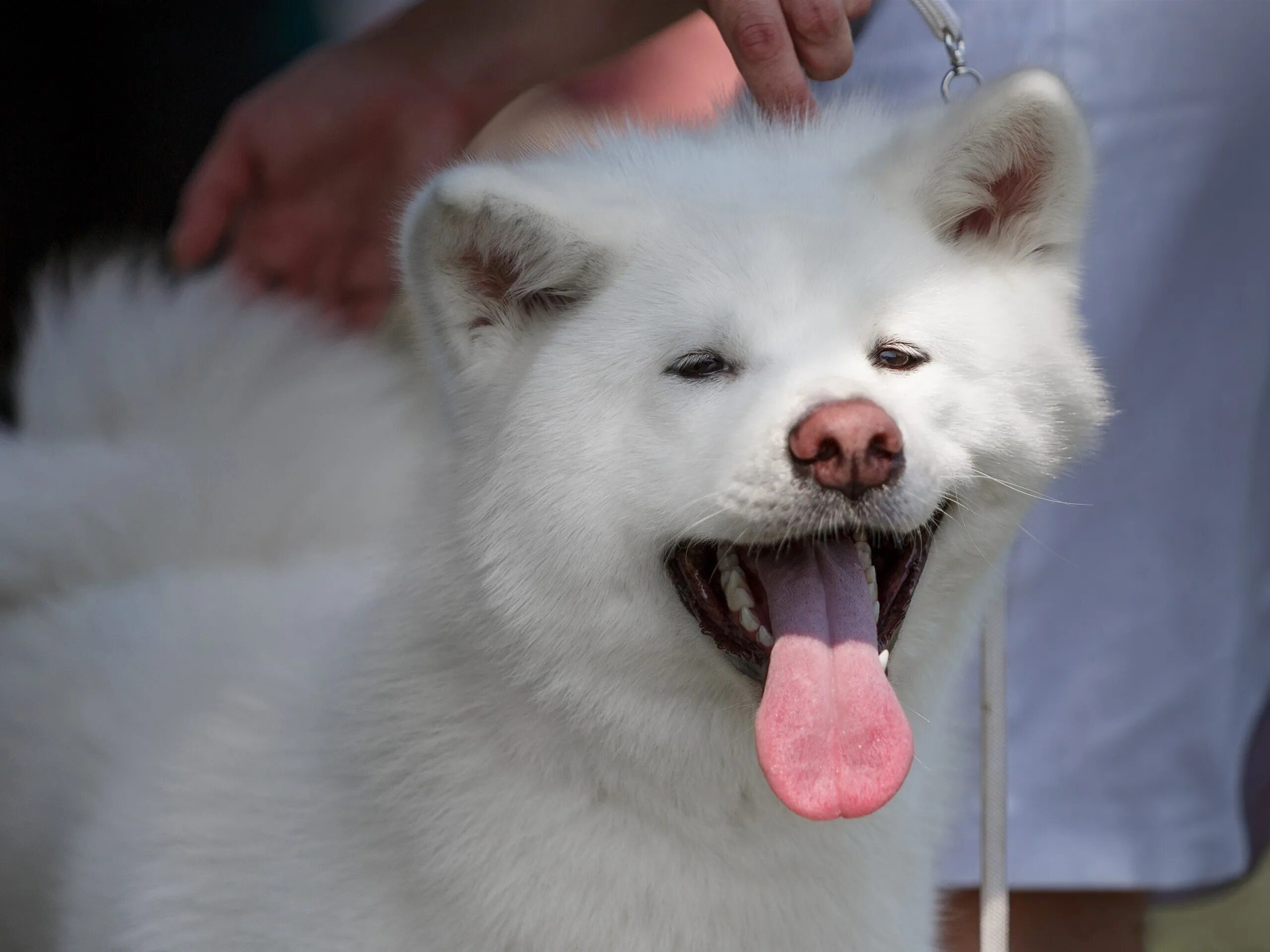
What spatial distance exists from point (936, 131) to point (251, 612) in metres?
1.44

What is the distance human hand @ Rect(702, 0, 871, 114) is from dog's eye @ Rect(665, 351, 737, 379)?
64 centimetres

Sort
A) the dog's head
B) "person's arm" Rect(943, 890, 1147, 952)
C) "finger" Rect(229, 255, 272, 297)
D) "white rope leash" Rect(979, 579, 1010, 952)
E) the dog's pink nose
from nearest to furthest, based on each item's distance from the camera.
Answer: the dog's pink nose → the dog's head → "white rope leash" Rect(979, 579, 1010, 952) → "finger" Rect(229, 255, 272, 297) → "person's arm" Rect(943, 890, 1147, 952)

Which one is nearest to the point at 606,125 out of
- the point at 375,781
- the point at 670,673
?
the point at 670,673

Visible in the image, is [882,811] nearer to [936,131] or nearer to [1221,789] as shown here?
[936,131]

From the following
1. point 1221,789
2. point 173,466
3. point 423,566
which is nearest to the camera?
point 423,566

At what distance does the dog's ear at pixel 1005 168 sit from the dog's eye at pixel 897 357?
26 centimetres

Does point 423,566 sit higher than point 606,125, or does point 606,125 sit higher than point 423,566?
point 606,125

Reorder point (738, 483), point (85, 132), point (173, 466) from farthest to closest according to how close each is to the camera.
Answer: point (85, 132), point (173, 466), point (738, 483)

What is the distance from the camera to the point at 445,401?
1909mm

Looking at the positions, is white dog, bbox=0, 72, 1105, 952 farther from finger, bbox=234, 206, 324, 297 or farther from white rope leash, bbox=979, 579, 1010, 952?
finger, bbox=234, 206, 324, 297

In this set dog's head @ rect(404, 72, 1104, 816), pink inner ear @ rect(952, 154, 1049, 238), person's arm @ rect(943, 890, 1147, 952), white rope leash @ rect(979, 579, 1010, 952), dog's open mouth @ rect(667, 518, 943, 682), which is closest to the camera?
dog's head @ rect(404, 72, 1104, 816)

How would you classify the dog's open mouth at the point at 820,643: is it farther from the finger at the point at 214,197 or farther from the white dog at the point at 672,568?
the finger at the point at 214,197

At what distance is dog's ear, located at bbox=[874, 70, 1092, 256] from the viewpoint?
1.78 meters

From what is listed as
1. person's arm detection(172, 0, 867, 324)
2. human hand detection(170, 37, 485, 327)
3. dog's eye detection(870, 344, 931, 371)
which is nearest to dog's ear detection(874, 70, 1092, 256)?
dog's eye detection(870, 344, 931, 371)
